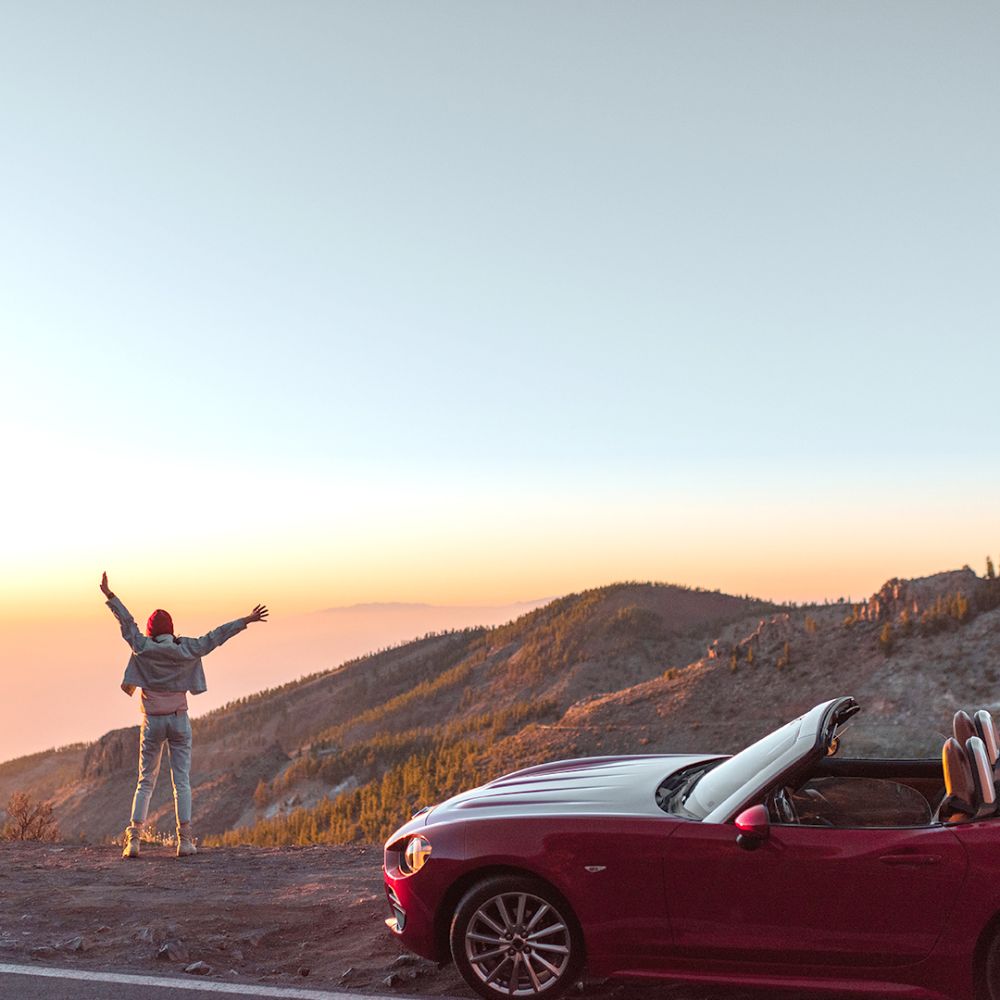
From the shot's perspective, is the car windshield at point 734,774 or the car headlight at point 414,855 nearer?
the car windshield at point 734,774

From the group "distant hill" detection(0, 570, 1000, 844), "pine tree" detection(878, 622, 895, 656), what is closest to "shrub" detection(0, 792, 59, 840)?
"distant hill" detection(0, 570, 1000, 844)

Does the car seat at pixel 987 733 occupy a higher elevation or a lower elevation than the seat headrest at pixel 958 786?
higher

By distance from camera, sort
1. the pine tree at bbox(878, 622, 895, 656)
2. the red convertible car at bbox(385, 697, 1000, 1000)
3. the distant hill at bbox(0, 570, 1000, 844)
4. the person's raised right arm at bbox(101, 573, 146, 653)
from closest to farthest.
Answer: the red convertible car at bbox(385, 697, 1000, 1000), the person's raised right arm at bbox(101, 573, 146, 653), the distant hill at bbox(0, 570, 1000, 844), the pine tree at bbox(878, 622, 895, 656)

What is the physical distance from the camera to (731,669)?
88.5 feet

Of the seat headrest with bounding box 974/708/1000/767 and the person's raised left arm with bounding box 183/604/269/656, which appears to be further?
the person's raised left arm with bounding box 183/604/269/656

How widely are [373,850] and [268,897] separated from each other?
238 cm

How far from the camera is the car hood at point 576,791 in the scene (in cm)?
566

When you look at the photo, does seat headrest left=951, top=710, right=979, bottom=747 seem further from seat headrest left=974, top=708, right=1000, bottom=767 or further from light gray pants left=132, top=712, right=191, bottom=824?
light gray pants left=132, top=712, right=191, bottom=824

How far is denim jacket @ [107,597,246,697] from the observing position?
10250 millimetres

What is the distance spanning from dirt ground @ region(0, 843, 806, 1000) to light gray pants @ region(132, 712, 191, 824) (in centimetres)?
49

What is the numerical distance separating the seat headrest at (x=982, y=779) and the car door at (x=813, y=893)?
7.7 inches

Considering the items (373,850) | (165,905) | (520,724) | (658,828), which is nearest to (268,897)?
(165,905)

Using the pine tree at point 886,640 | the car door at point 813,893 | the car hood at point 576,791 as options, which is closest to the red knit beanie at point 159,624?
the car hood at point 576,791

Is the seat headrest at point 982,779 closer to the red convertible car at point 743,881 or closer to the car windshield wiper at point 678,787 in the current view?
the red convertible car at point 743,881
